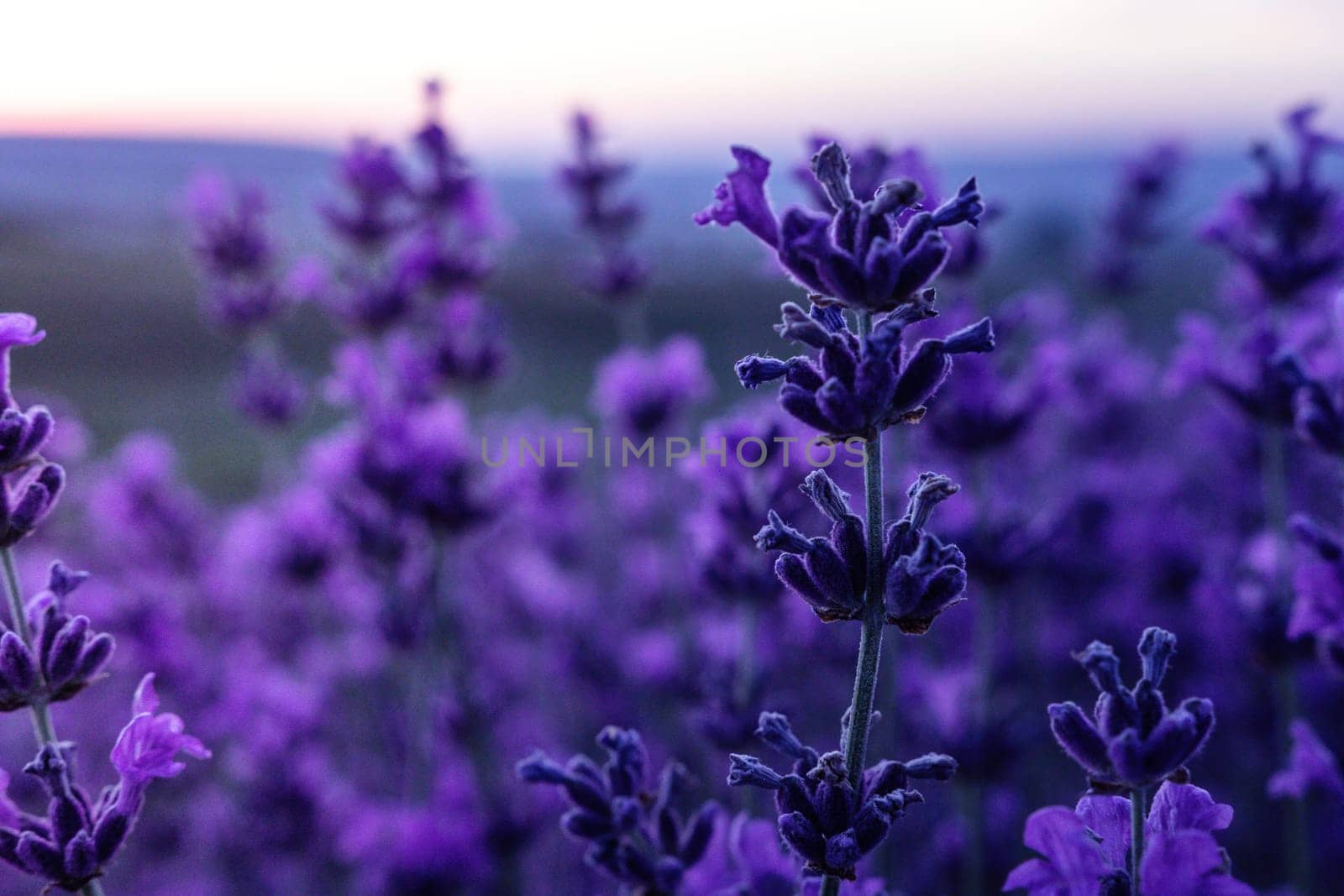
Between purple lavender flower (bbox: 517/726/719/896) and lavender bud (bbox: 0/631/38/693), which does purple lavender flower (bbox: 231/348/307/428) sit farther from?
purple lavender flower (bbox: 517/726/719/896)

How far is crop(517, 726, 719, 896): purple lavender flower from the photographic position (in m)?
1.56

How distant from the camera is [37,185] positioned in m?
5.20

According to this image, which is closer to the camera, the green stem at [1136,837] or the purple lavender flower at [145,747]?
the green stem at [1136,837]

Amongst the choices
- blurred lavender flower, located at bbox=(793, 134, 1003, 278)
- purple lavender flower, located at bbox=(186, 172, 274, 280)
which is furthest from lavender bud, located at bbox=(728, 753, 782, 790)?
purple lavender flower, located at bbox=(186, 172, 274, 280)

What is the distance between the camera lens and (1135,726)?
126cm

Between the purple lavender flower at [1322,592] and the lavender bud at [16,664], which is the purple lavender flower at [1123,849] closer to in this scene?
the purple lavender flower at [1322,592]

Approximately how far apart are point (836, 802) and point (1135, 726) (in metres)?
0.38

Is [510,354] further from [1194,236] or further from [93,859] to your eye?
[93,859]

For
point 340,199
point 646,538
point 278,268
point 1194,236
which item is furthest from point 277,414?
point 1194,236

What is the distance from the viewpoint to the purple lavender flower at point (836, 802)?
4.31 feet

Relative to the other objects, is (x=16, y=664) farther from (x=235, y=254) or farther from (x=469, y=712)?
(x=235, y=254)

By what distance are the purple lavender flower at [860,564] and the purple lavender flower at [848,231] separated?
0.25 m

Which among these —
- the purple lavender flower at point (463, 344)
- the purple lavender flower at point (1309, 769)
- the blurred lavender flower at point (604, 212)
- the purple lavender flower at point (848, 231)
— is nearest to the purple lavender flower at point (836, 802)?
the purple lavender flower at point (848, 231)

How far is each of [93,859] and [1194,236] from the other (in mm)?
3236
